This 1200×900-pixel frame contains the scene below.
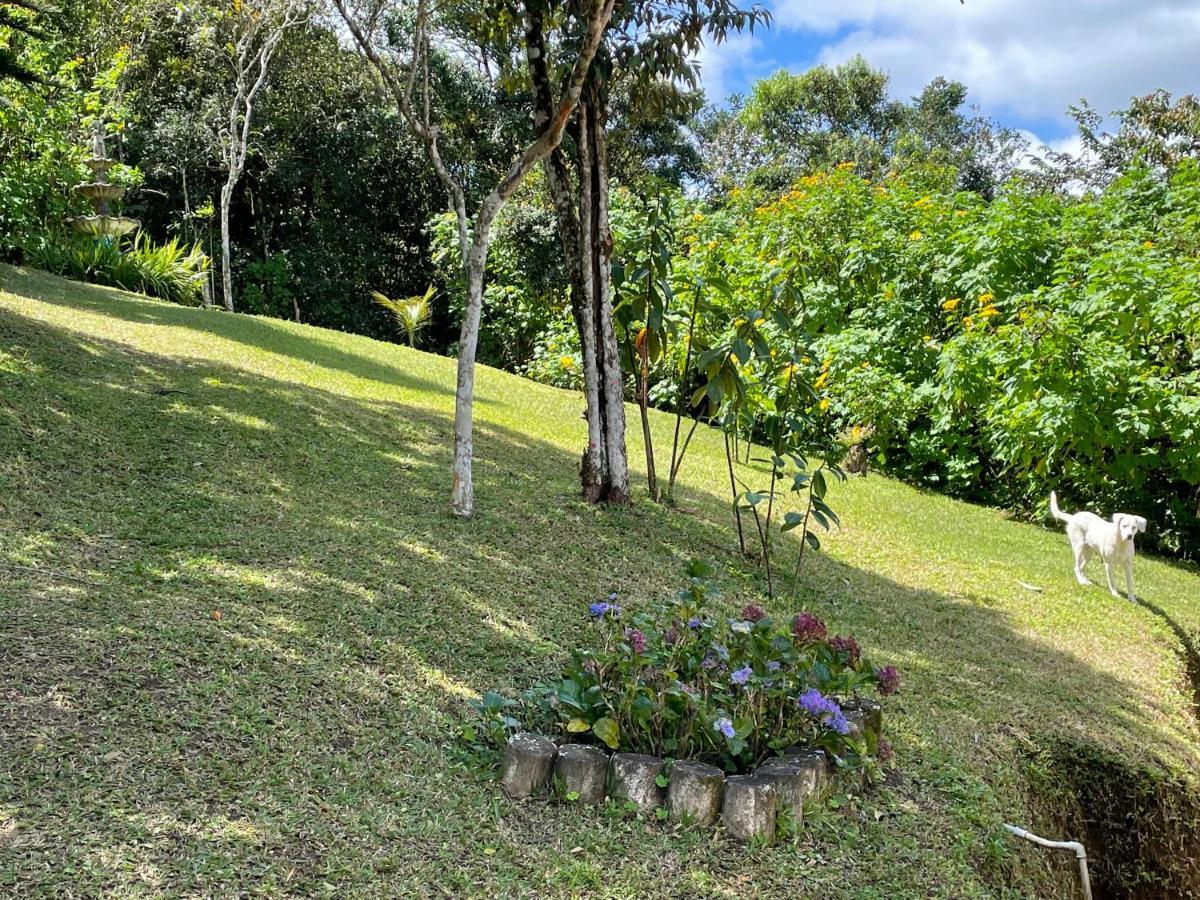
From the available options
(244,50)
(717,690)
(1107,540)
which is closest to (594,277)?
(717,690)

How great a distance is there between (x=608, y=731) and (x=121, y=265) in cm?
1111

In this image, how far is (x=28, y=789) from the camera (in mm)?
2252

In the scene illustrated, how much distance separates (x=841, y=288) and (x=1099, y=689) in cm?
650

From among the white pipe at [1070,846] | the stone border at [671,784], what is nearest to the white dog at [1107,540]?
the white pipe at [1070,846]

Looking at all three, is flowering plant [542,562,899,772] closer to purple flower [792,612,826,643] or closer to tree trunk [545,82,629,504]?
purple flower [792,612,826,643]

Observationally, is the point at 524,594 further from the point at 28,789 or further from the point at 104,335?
the point at 104,335

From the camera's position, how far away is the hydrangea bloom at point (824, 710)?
2.84 m

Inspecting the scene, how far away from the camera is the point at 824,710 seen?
9.36 feet

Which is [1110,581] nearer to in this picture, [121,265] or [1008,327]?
[1008,327]

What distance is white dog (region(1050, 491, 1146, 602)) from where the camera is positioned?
5.68m

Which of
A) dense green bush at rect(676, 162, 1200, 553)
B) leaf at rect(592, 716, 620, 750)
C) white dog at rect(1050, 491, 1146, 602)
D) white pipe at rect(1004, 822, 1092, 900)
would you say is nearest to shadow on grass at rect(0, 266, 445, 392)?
dense green bush at rect(676, 162, 1200, 553)

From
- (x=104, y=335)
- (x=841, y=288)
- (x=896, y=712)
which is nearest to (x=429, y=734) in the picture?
(x=896, y=712)

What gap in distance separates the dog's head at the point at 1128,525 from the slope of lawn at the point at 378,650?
18.9 inches

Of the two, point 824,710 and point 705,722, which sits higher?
point 824,710
